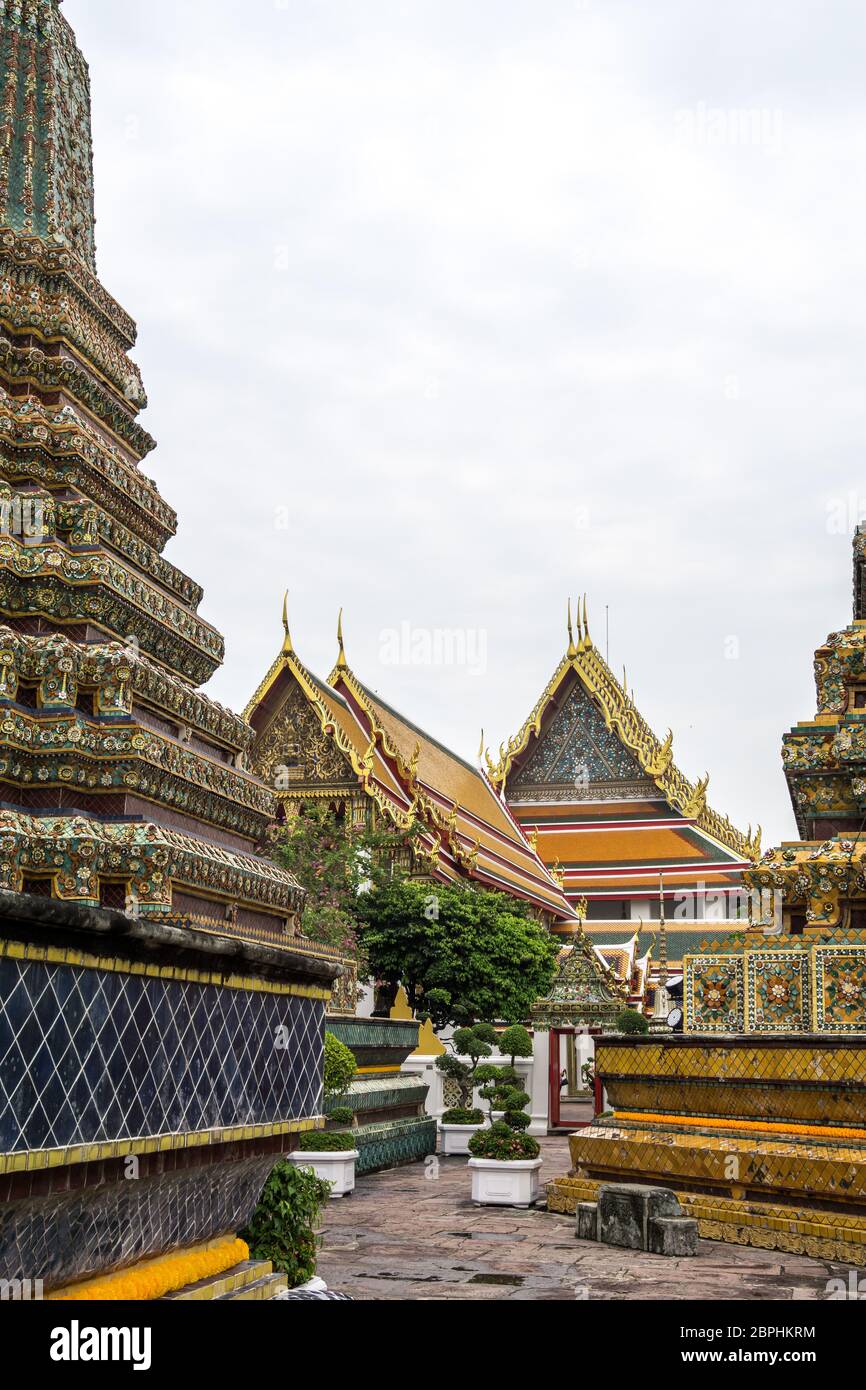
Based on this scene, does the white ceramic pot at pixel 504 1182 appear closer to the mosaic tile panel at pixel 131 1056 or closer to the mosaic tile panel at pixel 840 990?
the mosaic tile panel at pixel 840 990

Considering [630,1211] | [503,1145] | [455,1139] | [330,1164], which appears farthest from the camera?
[455,1139]

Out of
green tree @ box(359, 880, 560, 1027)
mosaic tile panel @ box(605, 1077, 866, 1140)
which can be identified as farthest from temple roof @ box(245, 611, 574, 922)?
mosaic tile panel @ box(605, 1077, 866, 1140)

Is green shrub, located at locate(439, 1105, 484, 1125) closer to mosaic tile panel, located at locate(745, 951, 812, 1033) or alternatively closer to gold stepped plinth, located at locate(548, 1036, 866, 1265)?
gold stepped plinth, located at locate(548, 1036, 866, 1265)

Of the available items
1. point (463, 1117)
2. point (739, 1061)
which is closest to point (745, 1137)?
point (739, 1061)

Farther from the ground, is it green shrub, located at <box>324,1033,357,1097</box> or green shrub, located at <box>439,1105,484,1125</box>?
green shrub, located at <box>324,1033,357,1097</box>

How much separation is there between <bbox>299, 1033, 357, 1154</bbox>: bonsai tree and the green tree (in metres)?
8.03

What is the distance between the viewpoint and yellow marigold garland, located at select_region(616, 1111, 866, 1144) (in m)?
9.05

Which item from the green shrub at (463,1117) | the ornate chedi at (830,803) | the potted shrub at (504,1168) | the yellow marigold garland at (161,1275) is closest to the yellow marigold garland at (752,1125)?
the potted shrub at (504,1168)

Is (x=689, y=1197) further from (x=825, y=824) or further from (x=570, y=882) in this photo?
(x=570, y=882)

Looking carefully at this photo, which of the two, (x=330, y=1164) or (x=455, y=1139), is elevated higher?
(x=330, y=1164)

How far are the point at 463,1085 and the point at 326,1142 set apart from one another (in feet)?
21.8

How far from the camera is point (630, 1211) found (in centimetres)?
888

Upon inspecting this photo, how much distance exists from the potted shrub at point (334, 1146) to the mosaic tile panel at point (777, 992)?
3.75 meters

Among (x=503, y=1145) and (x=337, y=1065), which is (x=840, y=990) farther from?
(x=337, y=1065)
